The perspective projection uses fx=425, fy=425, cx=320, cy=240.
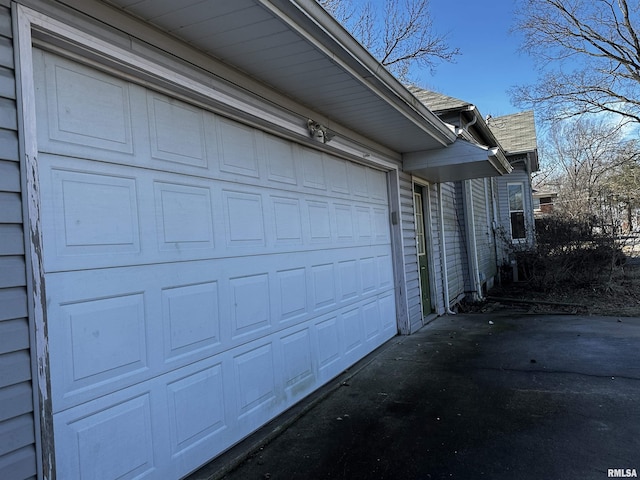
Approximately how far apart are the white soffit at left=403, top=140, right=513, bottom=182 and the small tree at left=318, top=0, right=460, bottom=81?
7.02 metres

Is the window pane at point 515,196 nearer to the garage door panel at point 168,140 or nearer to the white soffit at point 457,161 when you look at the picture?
the white soffit at point 457,161

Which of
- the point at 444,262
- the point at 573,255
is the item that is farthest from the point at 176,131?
the point at 573,255

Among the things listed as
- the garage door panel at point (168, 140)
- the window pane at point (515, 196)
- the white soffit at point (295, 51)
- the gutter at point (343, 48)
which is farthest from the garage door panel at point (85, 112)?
the window pane at point (515, 196)

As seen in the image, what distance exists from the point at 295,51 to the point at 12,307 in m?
2.35

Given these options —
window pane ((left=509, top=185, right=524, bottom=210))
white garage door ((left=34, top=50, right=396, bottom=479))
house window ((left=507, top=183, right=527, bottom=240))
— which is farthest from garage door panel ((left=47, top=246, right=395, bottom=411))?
window pane ((left=509, top=185, right=524, bottom=210))

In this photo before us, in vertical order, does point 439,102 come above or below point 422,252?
above

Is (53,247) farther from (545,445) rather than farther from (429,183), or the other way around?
(429,183)

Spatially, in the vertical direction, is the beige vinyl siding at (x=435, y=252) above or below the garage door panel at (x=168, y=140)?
below

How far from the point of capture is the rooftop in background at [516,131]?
14.3 meters

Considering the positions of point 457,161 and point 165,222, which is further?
point 457,161

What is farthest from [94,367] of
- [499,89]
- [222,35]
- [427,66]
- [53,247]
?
[499,89]

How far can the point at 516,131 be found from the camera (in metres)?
15.3

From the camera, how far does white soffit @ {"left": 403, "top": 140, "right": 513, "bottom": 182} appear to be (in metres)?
6.16

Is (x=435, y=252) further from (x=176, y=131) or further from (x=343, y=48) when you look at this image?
(x=176, y=131)
